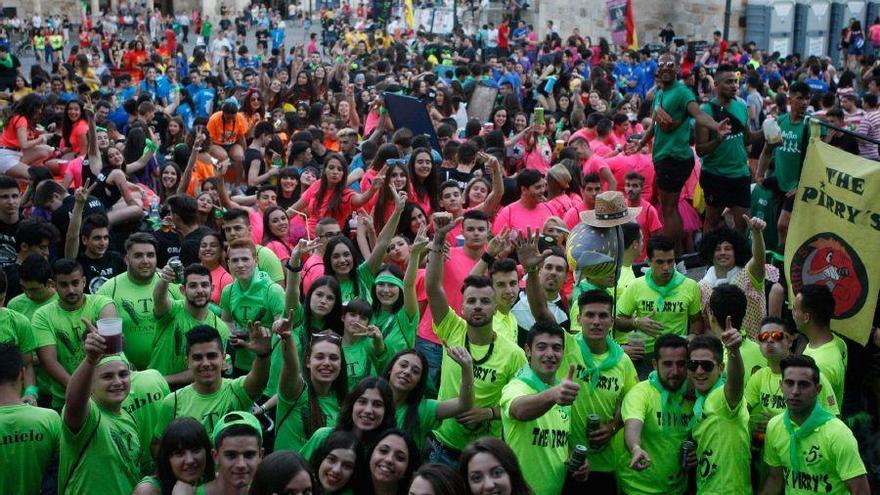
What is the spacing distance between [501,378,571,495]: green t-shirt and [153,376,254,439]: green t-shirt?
1.40 metres

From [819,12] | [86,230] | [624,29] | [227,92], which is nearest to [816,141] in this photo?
[86,230]

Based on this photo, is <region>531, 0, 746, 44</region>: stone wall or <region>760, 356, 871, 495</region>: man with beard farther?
<region>531, 0, 746, 44</region>: stone wall

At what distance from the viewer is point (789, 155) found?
34.9 ft

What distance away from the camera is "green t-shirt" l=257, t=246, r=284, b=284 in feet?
27.2

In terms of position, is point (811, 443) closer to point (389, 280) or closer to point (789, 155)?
point (389, 280)

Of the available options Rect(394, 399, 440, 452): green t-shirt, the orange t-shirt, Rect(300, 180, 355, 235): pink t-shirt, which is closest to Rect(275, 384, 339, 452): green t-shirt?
Rect(394, 399, 440, 452): green t-shirt

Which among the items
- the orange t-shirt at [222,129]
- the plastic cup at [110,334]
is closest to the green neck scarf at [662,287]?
the plastic cup at [110,334]

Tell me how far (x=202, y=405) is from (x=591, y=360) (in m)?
2.10

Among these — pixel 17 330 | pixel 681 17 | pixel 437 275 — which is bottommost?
pixel 17 330

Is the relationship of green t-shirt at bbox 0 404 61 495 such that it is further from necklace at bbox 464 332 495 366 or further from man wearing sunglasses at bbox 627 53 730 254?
man wearing sunglasses at bbox 627 53 730 254

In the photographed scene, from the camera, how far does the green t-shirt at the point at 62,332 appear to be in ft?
22.8

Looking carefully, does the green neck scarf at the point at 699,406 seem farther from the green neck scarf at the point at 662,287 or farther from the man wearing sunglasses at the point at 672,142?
the man wearing sunglasses at the point at 672,142

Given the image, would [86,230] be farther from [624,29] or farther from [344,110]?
[624,29]

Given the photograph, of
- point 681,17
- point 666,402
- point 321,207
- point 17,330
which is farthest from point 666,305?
point 681,17
